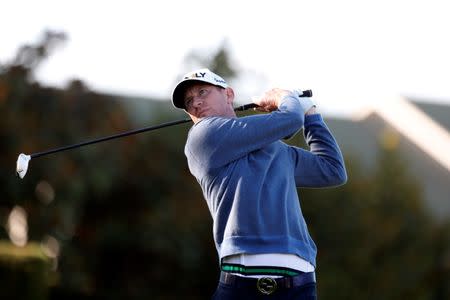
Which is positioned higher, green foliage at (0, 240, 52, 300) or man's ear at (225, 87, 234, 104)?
man's ear at (225, 87, 234, 104)

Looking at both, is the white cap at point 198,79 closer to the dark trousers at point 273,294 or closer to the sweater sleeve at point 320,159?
the sweater sleeve at point 320,159

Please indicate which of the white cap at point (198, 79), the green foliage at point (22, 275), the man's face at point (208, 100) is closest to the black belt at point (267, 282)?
the man's face at point (208, 100)

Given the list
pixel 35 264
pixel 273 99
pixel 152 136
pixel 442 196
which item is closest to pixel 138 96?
pixel 152 136

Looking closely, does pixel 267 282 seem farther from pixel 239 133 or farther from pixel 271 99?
pixel 271 99

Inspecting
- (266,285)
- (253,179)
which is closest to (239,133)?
(253,179)

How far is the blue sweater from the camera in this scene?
4223mm

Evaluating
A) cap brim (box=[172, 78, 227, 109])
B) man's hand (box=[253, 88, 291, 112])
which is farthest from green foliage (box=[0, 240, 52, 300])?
man's hand (box=[253, 88, 291, 112])

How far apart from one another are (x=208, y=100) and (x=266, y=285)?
860 mm

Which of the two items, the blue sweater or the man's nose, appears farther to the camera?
the man's nose

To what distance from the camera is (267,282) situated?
423cm

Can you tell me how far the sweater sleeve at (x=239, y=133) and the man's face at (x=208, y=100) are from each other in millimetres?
153

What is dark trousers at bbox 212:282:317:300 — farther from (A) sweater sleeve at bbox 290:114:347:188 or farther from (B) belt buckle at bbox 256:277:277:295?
(A) sweater sleeve at bbox 290:114:347:188

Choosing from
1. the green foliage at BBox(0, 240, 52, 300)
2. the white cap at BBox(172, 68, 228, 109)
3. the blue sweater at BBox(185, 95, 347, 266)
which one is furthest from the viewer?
the green foliage at BBox(0, 240, 52, 300)

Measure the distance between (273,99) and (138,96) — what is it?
2123 cm
